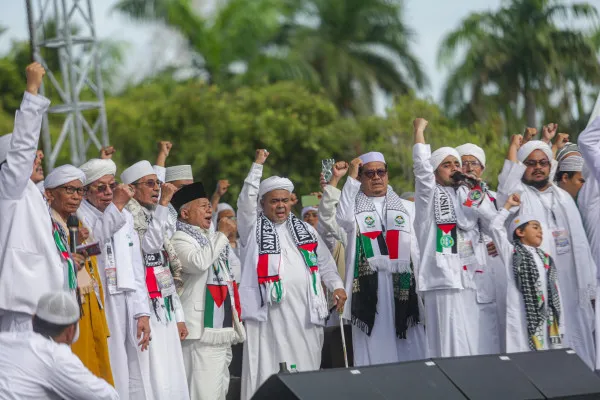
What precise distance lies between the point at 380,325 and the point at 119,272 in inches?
92.9

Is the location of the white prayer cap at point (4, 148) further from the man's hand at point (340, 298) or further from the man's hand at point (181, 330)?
the man's hand at point (340, 298)

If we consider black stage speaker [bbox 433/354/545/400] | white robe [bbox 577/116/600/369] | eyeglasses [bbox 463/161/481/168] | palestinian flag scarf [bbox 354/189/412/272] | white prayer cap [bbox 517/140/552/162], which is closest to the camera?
black stage speaker [bbox 433/354/545/400]

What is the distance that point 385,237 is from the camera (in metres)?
9.64

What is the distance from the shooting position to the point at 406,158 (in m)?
21.7

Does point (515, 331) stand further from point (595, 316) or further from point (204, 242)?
point (204, 242)

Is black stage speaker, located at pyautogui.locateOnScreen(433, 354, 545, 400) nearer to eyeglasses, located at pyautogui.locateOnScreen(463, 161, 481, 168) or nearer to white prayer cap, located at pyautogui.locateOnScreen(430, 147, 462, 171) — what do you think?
white prayer cap, located at pyautogui.locateOnScreen(430, 147, 462, 171)

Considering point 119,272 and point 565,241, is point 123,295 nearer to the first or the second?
point 119,272

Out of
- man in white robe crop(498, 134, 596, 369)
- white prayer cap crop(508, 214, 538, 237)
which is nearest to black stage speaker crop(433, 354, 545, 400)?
white prayer cap crop(508, 214, 538, 237)

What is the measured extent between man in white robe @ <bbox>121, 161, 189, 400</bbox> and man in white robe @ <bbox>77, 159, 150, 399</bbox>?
113 millimetres

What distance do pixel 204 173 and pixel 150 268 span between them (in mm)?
15952

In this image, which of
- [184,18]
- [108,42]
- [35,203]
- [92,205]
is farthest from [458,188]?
Result: [108,42]

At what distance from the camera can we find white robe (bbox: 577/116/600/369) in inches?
348

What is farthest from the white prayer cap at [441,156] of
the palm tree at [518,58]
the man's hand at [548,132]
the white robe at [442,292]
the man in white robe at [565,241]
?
the palm tree at [518,58]

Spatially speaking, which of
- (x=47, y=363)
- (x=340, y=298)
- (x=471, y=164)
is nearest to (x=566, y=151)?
(x=471, y=164)
